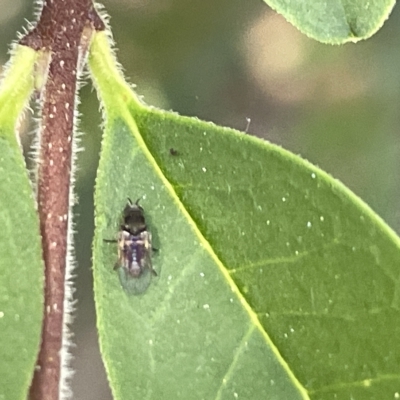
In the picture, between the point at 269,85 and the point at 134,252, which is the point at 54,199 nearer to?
the point at 134,252

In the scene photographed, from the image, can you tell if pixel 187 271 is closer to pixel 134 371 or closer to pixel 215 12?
pixel 134 371

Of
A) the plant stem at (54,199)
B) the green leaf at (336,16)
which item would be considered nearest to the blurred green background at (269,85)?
the plant stem at (54,199)

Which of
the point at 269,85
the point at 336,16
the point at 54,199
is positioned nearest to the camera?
the point at 336,16

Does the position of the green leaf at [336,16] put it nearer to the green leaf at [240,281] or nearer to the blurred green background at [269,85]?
the green leaf at [240,281]

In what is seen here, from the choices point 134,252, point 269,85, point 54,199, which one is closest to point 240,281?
point 134,252

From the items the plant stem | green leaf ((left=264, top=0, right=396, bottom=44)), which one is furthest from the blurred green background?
green leaf ((left=264, top=0, right=396, bottom=44))

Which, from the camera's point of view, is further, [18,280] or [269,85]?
[269,85]
